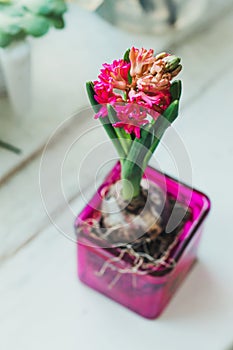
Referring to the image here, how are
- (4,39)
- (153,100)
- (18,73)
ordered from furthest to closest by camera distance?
(18,73), (4,39), (153,100)

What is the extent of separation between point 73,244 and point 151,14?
0.42m

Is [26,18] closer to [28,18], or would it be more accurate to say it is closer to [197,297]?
[28,18]

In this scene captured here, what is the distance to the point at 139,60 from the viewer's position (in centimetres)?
55

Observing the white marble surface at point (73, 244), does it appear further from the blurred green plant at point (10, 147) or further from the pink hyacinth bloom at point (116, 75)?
the pink hyacinth bloom at point (116, 75)

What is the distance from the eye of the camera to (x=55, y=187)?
0.74 metres

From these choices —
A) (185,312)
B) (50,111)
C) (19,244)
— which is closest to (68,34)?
(50,111)

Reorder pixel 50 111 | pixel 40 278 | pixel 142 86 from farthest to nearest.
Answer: pixel 50 111, pixel 40 278, pixel 142 86

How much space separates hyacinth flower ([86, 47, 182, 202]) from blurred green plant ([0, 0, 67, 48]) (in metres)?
0.27

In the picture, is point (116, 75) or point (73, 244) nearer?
point (116, 75)

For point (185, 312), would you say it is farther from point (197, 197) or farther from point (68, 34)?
point (68, 34)

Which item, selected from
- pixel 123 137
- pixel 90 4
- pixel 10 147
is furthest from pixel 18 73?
pixel 123 137

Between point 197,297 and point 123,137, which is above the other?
point 123,137

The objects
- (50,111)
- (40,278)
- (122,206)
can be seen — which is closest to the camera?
(122,206)

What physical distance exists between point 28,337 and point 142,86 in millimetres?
374
